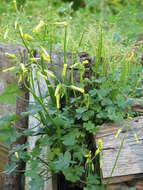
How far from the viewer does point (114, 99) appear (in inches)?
90.0

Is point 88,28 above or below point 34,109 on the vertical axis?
above

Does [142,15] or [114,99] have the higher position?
[142,15]

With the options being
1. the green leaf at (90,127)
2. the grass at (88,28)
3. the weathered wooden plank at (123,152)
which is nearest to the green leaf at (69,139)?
the green leaf at (90,127)

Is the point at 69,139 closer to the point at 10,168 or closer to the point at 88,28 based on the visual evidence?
the point at 10,168

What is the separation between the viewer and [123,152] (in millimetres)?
2199

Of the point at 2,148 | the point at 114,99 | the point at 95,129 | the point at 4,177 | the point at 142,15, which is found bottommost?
the point at 4,177

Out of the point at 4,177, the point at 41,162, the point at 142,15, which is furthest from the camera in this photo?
the point at 142,15

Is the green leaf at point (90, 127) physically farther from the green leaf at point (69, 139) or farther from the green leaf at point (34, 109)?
the green leaf at point (34, 109)

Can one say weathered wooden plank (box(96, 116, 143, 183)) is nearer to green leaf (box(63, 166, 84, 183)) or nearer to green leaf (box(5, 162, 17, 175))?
green leaf (box(63, 166, 84, 183))

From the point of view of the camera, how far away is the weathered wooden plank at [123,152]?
85.1 inches

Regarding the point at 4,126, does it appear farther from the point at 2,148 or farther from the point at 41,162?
the point at 2,148

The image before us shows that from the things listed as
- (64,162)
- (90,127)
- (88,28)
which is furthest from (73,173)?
(88,28)

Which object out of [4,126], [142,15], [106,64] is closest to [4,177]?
[4,126]

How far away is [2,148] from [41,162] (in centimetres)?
83
